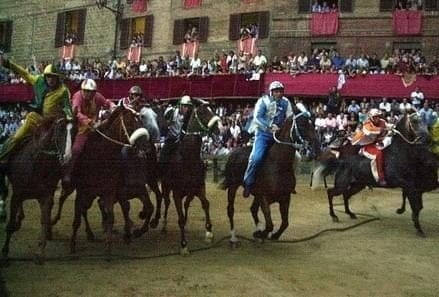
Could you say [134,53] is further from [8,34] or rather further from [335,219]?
[335,219]

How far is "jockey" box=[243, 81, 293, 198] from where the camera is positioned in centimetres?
1062

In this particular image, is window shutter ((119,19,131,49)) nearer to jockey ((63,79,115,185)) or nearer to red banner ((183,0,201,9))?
red banner ((183,0,201,9))

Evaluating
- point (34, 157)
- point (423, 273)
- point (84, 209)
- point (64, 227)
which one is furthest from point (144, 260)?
point (423, 273)

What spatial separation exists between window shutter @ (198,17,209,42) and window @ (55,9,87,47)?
8.26 m

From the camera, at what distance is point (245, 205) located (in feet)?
51.3

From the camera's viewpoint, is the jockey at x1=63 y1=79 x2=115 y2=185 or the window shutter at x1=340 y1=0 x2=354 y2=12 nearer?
the jockey at x1=63 y1=79 x2=115 y2=185

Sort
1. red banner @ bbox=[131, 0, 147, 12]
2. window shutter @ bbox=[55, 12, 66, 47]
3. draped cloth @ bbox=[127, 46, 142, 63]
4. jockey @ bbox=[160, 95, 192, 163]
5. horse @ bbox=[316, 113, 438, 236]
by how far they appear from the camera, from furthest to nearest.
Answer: window shutter @ bbox=[55, 12, 66, 47] < red banner @ bbox=[131, 0, 147, 12] < draped cloth @ bbox=[127, 46, 142, 63] < horse @ bbox=[316, 113, 438, 236] < jockey @ bbox=[160, 95, 192, 163]

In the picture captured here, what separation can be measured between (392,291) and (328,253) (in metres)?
2.27

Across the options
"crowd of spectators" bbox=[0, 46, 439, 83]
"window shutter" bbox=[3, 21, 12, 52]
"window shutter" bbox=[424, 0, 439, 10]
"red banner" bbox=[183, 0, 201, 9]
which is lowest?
"crowd of spectators" bbox=[0, 46, 439, 83]

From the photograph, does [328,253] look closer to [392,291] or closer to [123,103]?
[392,291]

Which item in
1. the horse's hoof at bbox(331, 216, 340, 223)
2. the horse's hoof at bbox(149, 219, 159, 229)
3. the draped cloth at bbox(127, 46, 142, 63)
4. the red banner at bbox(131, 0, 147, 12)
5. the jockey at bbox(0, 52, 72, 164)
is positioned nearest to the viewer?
the jockey at bbox(0, 52, 72, 164)

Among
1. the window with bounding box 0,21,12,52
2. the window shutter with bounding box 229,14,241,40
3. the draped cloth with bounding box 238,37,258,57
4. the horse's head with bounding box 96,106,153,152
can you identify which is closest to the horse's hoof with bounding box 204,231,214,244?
the horse's head with bounding box 96,106,153,152

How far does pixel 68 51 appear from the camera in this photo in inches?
1538

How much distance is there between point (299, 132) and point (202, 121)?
1.63 m
